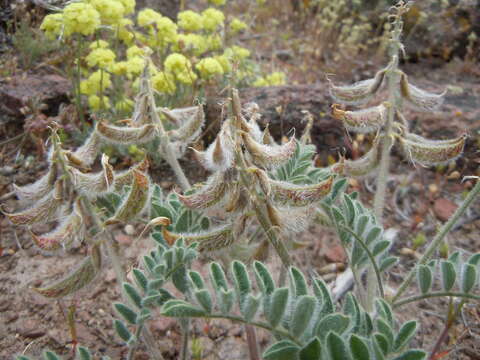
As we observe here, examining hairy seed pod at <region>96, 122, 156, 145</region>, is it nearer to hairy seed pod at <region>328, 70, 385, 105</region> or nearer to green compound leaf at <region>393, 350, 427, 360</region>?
hairy seed pod at <region>328, 70, 385, 105</region>

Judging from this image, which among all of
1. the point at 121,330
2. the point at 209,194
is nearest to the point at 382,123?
the point at 209,194

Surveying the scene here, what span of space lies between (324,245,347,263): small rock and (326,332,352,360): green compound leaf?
5.11 feet

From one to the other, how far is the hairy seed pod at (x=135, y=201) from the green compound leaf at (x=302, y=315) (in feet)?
2.20

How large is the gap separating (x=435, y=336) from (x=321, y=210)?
1059 millimetres

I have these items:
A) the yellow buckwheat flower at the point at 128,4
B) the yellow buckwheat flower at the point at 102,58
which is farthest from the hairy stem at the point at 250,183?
the yellow buckwheat flower at the point at 128,4

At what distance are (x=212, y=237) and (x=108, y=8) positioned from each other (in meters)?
1.96

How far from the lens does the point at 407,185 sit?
3.39 m

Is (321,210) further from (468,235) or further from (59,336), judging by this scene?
(468,235)

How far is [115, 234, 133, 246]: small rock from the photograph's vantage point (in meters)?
2.82

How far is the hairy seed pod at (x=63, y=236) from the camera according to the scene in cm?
151

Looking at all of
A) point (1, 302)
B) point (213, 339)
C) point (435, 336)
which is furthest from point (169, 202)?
point (435, 336)

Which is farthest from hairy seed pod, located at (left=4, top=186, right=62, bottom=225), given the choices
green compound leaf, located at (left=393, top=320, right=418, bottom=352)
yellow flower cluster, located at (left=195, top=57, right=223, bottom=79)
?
yellow flower cluster, located at (left=195, top=57, right=223, bottom=79)

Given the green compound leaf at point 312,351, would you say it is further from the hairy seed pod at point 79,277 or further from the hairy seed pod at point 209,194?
the hairy seed pod at point 79,277

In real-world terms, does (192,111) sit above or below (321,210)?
above
